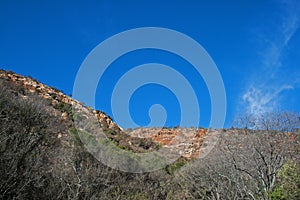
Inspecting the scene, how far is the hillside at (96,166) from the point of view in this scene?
57.0 feet

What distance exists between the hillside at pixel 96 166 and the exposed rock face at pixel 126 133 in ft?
1.93

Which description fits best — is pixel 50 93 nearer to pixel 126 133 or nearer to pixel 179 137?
pixel 126 133

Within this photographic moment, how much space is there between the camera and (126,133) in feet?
152

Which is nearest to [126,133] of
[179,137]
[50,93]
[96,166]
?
[179,137]

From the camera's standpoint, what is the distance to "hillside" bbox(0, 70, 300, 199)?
17.4 metres

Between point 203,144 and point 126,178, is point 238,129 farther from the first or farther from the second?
point 203,144

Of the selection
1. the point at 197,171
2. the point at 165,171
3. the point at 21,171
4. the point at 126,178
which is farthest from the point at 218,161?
the point at 21,171

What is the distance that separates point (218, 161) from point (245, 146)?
4.46 m

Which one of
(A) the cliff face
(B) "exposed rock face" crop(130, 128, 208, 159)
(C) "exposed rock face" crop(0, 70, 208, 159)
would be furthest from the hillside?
(B) "exposed rock face" crop(130, 128, 208, 159)

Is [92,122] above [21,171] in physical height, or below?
above

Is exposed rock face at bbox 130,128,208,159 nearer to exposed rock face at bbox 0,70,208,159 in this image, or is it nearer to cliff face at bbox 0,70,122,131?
exposed rock face at bbox 0,70,208,159

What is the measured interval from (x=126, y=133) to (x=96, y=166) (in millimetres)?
20108

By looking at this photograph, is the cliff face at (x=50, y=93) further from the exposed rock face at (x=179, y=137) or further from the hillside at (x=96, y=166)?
the exposed rock face at (x=179, y=137)

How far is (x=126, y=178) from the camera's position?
2817cm
